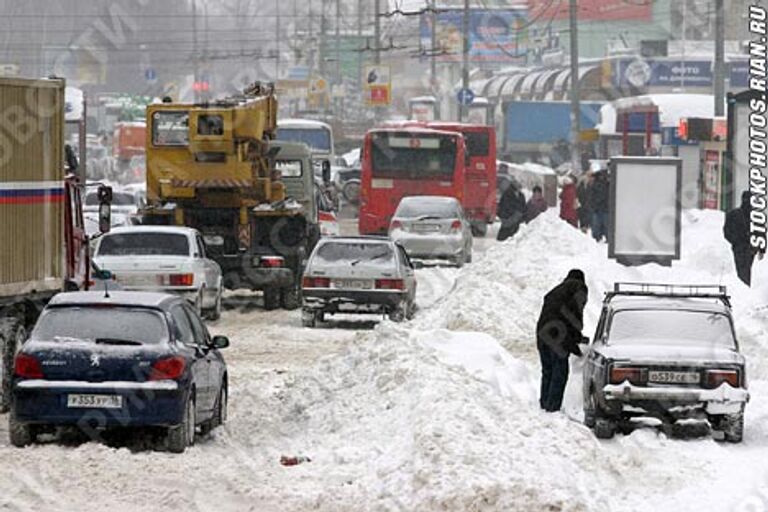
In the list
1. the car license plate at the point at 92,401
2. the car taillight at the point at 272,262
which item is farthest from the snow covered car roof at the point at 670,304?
the car taillight at the point at 272,262

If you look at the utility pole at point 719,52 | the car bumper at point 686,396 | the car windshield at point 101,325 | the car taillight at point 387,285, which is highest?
the utility pole at point 719,52

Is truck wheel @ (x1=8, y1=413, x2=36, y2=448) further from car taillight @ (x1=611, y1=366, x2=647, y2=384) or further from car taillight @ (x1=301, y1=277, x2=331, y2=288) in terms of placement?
car taillight @ (x1=301, y1=277, x2=331, y2=288)

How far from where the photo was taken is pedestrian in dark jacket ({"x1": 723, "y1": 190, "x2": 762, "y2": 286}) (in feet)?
100

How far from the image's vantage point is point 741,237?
101 feet

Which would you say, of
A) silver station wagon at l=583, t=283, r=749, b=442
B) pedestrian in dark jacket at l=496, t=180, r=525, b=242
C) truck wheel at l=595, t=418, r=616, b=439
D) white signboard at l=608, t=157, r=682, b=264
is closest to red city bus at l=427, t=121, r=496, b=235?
pedestrian in dark jacket at l=496, t=180, r=525, b=242

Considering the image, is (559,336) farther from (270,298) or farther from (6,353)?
(270,298)

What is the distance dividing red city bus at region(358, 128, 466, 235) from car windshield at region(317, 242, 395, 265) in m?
20.8

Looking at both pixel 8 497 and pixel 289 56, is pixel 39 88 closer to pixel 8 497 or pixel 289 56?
pixel 8 497

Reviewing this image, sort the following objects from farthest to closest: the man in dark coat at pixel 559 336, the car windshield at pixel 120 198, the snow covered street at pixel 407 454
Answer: the car windshield at pixel 120 198, the man in dark coat at pixel 559 336, the snow covered street at pixel 407 454

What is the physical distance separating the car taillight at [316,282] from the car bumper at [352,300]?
0.21 ft

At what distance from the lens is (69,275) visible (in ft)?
71.1

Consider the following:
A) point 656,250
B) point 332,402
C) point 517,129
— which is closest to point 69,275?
point 332,402

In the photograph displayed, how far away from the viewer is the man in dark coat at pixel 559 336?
19.4m

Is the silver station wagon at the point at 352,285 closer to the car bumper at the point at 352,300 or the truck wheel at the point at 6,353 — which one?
the car bumper at the point at 352,300
